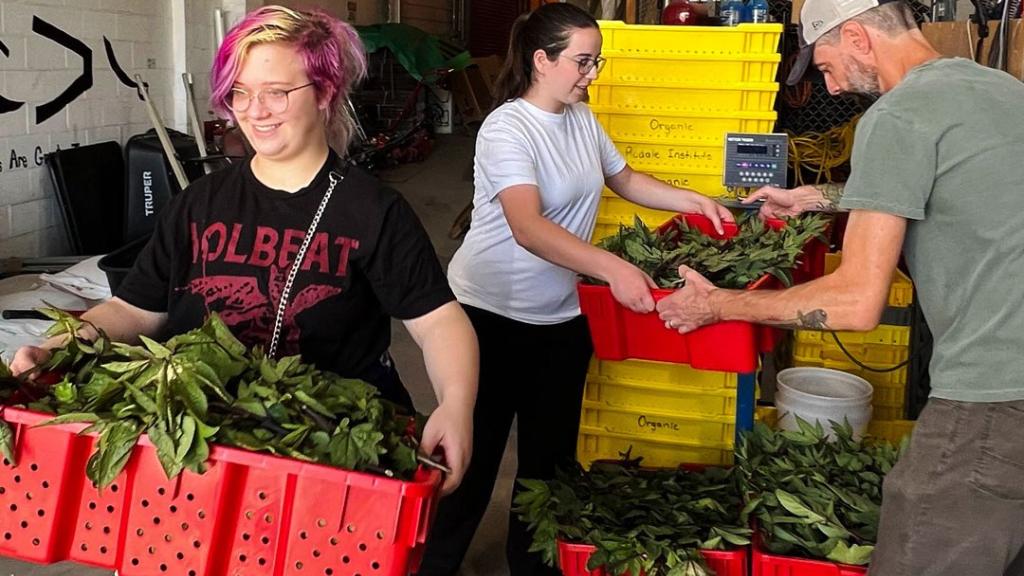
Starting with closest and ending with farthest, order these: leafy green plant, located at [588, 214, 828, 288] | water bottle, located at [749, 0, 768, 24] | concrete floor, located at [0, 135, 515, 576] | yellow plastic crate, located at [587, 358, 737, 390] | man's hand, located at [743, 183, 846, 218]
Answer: leafy green plant, located at [588, 214, 828, 288], man's hand, located at [743, 183, 846, 218], yellow plastic crate, located at [587, 358, 737, 390], concrete floor, located at [0, 135, 515, 576], water bottle, located at [749, 0, 768, 24]

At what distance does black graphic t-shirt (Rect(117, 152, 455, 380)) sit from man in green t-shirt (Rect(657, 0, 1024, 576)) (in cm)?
71

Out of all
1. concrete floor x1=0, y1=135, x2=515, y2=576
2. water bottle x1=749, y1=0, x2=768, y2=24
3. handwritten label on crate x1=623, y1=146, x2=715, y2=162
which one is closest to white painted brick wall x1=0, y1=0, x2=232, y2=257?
concrete floor x1=0, y1=135, x2=515, y2=576

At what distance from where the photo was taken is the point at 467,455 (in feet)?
4.56

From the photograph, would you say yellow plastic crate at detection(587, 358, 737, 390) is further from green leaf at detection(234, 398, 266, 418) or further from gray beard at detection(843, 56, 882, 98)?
green leaf at detection(234, 398, 266, 418)

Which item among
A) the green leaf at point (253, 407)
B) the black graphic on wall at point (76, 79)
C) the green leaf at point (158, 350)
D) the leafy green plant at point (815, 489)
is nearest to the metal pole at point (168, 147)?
the black graphic on wall at point (76, 79)

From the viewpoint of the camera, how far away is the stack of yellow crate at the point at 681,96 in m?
2.96

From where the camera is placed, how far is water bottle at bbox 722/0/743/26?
12.3 feet

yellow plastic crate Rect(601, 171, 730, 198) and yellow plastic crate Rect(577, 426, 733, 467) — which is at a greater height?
yellow plastic crate Rect(601, 171, 730, 198)

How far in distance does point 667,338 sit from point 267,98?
95cm

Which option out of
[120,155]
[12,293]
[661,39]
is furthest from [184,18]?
[661,39]

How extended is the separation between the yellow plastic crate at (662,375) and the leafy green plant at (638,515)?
48 centimetres

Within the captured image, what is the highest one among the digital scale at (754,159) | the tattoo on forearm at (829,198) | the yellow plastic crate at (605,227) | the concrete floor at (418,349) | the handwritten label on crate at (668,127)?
the handwritten label on crate at (668,127)

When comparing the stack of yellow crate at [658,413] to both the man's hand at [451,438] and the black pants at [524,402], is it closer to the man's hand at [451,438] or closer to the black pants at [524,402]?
the black pants at [524,402]

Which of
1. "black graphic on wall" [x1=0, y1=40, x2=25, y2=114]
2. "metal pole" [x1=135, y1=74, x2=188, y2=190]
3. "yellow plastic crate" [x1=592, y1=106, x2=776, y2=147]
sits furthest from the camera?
"metal pole" [x1=135, y1=74, x2=188, y2=190]
